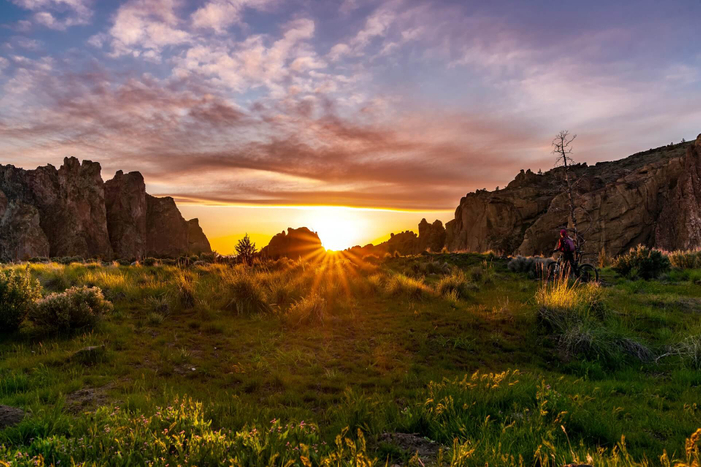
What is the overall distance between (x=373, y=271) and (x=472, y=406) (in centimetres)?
1319

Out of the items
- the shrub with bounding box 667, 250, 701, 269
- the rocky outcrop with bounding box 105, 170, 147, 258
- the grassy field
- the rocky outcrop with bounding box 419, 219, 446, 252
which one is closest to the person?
the grassy field

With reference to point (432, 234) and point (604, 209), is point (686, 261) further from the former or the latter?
point (432, 234)

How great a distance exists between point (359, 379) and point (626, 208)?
7023 centimetres

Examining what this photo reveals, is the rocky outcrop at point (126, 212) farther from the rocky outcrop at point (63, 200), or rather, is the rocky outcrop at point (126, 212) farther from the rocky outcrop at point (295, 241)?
the rocky outcrop at point (295, 241)

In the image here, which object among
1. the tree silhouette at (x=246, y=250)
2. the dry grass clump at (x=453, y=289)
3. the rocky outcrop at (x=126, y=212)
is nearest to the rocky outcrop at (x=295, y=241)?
the tree silhouette at (x=246, y=250)

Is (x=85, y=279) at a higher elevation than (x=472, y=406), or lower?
higher

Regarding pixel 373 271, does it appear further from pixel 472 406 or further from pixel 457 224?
pixel 457 224

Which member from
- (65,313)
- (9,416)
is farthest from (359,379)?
(65,313)

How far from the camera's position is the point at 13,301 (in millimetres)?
7406

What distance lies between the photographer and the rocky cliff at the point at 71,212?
98.2 metres

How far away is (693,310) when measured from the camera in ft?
31.4

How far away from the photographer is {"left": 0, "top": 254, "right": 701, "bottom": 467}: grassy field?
3146mm

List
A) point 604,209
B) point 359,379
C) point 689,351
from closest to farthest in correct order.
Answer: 1. point 359,379
2. point 689,351
3. point 604,209

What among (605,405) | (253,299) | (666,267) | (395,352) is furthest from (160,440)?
(666,267)
